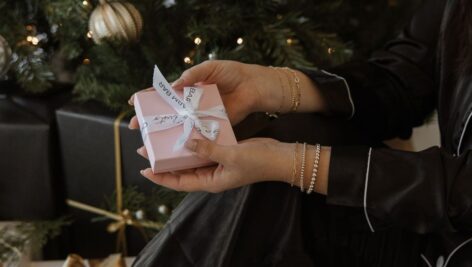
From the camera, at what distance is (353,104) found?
82cm

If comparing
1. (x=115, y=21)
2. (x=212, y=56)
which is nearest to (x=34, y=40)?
(x=115, y=21)

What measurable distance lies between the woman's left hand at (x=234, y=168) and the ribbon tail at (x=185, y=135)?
1.0 inches

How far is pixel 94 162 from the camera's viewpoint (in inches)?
39.5

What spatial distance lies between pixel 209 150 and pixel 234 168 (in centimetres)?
4

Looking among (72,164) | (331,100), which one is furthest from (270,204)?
(72,164)

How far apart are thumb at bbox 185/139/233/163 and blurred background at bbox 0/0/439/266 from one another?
13.3 inches

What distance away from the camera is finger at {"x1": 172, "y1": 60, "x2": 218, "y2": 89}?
68cm

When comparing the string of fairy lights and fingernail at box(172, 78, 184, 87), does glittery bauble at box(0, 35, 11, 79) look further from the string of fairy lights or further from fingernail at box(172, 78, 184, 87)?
fingernail at box(172, 78, 184, 87)

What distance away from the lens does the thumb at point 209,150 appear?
0.58 metres

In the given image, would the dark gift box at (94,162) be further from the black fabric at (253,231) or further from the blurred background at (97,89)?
the black fabric at (253,231)

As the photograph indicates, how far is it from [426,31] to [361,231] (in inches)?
14.5

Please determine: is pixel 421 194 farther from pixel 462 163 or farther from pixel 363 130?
pixel 363 130

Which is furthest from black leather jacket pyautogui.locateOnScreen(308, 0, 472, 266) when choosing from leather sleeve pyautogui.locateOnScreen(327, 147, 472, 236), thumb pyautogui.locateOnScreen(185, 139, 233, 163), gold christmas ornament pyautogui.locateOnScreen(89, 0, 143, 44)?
gold christmas ornament pyautogui.locateOnScreen(89, 0, 143, 44)

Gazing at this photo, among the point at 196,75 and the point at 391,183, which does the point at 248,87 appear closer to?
the point at 196,75
